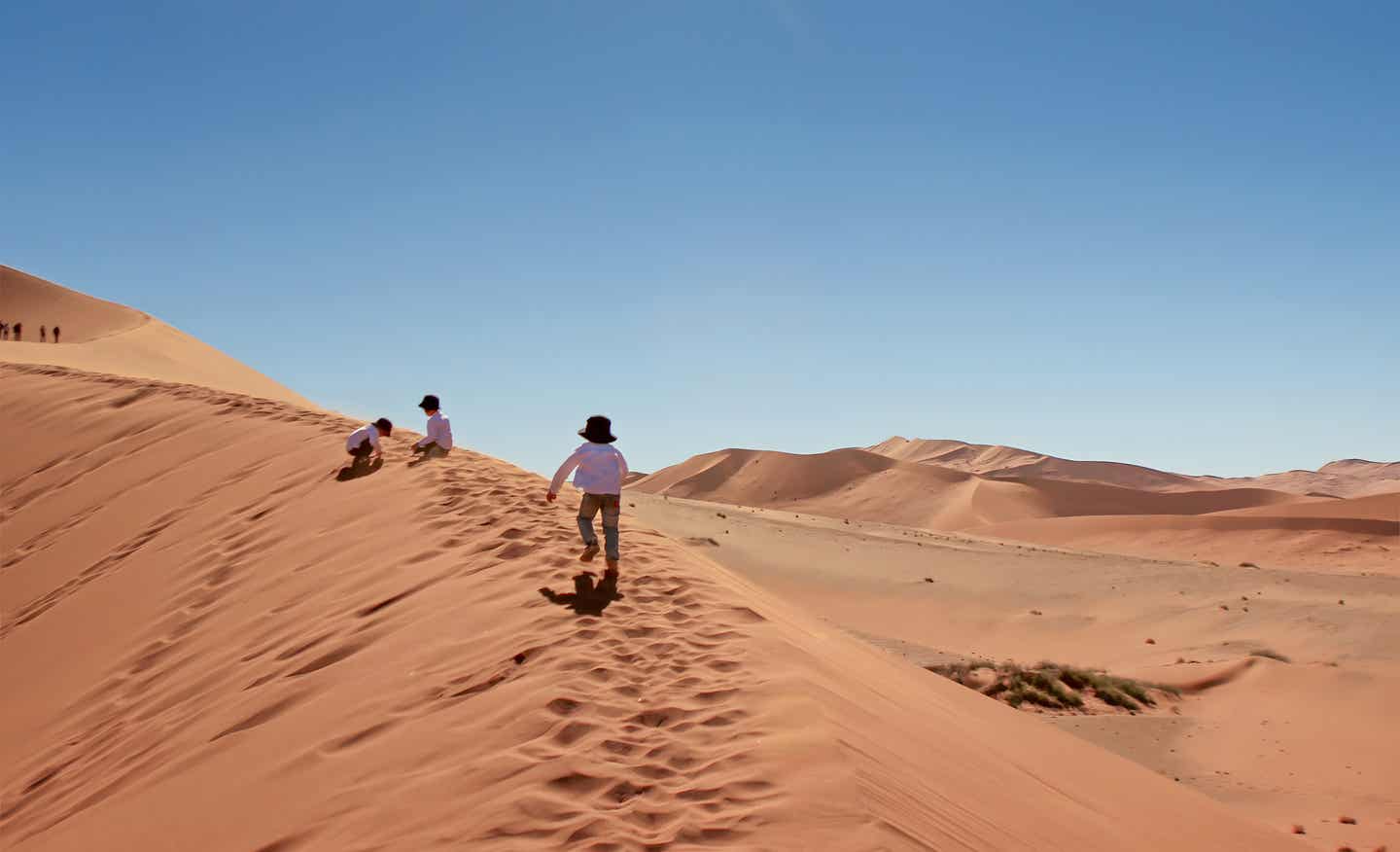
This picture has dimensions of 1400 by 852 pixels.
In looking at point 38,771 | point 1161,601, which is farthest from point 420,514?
point 1161,601

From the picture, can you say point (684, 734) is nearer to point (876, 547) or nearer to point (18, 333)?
point (876, 547)

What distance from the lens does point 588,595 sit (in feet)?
20.7

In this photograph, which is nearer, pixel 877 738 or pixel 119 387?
pixel 877 738

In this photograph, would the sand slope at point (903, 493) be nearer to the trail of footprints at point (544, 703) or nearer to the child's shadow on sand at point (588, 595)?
the trail of footprints at point (544, 703)

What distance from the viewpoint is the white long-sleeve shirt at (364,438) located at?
451 inches

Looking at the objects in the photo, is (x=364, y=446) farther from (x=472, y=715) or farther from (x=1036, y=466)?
(x=1036, y=466)

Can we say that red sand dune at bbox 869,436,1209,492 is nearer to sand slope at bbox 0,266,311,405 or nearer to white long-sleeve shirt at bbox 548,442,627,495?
sand slope at bbox 0,266,311,405

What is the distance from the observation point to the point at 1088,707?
12.2m

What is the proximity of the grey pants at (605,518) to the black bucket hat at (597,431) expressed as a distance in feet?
1.46

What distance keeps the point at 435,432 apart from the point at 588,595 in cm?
643

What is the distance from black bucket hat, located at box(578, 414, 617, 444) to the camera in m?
7.08

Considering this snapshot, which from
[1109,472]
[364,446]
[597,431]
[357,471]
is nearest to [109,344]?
[364,446]

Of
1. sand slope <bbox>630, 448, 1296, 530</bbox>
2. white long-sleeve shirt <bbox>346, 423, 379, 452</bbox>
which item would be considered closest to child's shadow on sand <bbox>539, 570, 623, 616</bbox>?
white long-sleeve shirt <bbox>346, 423, 379, 452</bbox>

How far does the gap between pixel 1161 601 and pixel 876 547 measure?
352 inches
